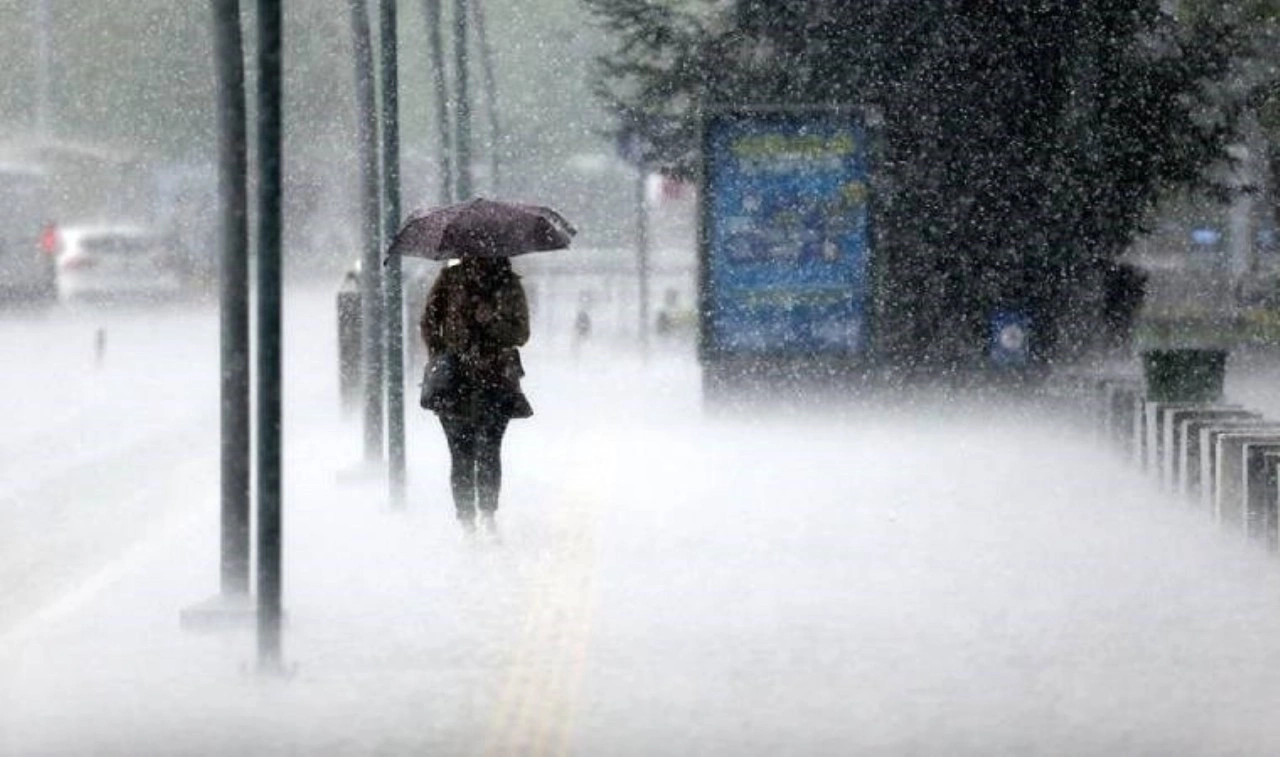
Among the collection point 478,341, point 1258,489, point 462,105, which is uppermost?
point 462,105

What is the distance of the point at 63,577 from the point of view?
14.8 m

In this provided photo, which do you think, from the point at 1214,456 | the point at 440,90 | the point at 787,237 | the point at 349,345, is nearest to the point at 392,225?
the point at 1214,456

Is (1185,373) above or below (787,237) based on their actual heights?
below

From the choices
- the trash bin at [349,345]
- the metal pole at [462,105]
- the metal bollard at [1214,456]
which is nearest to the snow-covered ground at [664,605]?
the metal bollard at [1214,456]

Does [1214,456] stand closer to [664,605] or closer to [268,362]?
[664,605]

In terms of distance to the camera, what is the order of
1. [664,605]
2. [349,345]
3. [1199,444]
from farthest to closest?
[349,345], [1199,444], [664,605]

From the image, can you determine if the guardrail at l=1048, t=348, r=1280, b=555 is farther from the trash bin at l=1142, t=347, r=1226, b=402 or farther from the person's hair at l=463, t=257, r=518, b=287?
the person's hair at l=463, t=257, r=518, b=287

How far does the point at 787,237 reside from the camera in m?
24.6

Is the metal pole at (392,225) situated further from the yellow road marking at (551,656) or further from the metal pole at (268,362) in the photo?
the metal pole at (268,362)

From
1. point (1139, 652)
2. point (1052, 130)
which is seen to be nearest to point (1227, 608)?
point (1139, 652)

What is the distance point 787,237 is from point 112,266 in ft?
91.4

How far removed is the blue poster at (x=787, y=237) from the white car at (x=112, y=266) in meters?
27.5

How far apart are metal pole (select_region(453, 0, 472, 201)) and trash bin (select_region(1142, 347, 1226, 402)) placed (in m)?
11.3

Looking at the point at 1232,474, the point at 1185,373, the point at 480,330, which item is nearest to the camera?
the point at 480,330
